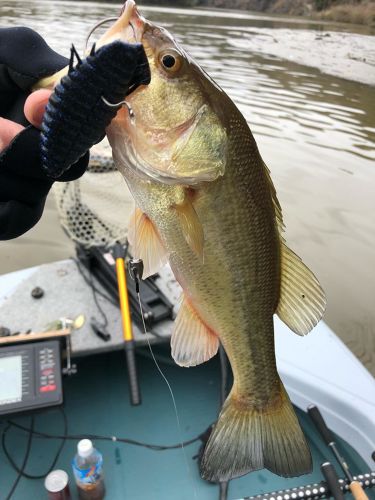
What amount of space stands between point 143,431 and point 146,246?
1.83m

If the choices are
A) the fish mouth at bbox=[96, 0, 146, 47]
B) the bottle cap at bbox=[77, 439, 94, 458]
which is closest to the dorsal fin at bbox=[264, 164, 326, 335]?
the fish mouth at bbox=[96, 0, 146, 47]

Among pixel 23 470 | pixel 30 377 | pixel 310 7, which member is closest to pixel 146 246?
pixel 30 377

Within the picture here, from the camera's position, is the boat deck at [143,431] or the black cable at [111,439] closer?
the boat deck at [143,431]

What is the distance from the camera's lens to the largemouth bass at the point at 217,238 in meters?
1.36

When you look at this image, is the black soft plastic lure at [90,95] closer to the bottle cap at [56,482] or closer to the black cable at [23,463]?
the bottle cap at [56,482]

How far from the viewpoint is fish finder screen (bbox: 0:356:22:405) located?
7.68 feet

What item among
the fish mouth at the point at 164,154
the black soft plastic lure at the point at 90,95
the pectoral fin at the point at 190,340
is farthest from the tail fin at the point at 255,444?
the black soft plastic lure at the point at 90,95

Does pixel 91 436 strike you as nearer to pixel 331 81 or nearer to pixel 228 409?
pixel 228 409

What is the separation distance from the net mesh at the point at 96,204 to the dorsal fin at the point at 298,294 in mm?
1964

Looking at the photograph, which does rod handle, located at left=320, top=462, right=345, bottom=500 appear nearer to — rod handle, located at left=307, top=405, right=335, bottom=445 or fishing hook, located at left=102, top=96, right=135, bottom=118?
rod handle, located at left=307, top=405, right=335, bottom=445

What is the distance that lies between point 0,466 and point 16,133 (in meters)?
2.07

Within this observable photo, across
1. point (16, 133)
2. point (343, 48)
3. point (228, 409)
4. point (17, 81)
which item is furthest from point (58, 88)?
point (343, 48)

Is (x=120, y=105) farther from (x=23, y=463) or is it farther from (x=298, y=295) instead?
(x=23, y=463)

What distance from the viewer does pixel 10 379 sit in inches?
94.5
